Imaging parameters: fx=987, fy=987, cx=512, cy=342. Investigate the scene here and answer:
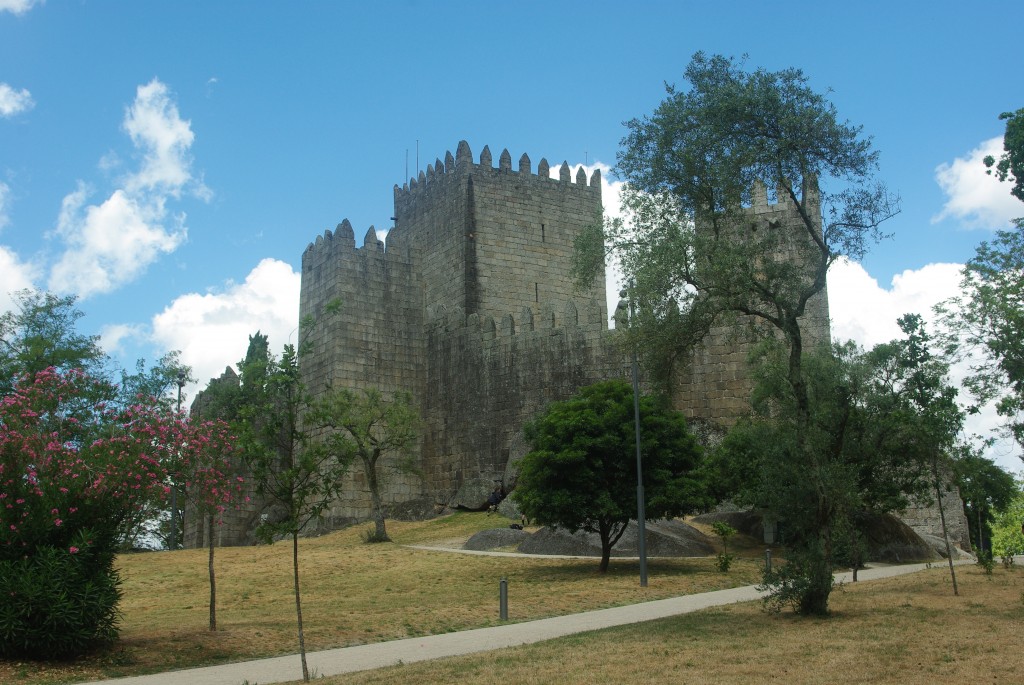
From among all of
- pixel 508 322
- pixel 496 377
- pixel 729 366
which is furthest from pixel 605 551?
pixel 508 322

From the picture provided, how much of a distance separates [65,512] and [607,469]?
1166 cm

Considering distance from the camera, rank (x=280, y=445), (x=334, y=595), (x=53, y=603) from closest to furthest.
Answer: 1. (x=280, y=445)
2. (x=53, y=603)
3. (x=334, y=595)

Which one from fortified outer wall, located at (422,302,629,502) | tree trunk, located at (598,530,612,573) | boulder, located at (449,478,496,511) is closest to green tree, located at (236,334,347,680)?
tree trunk, located at (598,530,612,573)

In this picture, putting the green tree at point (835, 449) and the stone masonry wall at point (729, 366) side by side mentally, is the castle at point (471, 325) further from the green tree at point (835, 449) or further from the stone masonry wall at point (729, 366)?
the green tree at point (835, 449)

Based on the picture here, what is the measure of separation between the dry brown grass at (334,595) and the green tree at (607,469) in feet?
4.21

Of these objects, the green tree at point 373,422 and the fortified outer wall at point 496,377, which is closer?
the green tree at point 373,422

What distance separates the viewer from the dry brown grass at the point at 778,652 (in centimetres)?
962

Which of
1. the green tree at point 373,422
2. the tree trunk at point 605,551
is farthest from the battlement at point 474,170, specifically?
the tree trunk at point 605,551

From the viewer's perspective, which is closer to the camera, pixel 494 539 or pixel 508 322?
pixel 494 539

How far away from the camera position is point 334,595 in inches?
714

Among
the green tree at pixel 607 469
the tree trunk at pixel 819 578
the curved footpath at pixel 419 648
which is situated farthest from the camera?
the green tree at pixel 607 469

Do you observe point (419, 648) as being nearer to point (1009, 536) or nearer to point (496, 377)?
point (1009, 536)

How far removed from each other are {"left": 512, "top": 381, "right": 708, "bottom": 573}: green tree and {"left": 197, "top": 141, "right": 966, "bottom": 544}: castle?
6959mm

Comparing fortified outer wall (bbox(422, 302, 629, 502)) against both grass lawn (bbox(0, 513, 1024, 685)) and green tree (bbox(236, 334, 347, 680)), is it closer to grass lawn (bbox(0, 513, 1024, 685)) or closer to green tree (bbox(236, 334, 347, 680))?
grass lawn (bbox(0, 513, 1024, 685))
